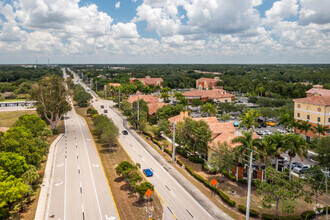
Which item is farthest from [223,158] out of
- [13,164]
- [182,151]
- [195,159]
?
[13,164]

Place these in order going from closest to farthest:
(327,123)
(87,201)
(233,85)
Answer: (87,201)
(327,123)
(233,85)

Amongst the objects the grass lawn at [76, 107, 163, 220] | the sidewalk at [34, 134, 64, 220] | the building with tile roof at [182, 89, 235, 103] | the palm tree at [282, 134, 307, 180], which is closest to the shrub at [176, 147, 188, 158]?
the grass lawn at [76, 107, 163, 220]

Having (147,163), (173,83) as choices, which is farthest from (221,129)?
(173,83)

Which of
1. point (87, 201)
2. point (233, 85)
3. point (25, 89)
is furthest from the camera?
point (233, 85)

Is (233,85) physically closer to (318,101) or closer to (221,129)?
(318,101)

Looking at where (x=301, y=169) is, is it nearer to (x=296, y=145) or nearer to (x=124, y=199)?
(x=296, y=145)

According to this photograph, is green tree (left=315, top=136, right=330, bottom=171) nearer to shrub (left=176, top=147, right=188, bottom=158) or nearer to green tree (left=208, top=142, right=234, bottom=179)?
green tree (left=208, top=142, right=234, bottom=179)

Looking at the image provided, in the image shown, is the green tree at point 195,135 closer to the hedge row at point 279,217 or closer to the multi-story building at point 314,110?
the hedge row at point 279,217
